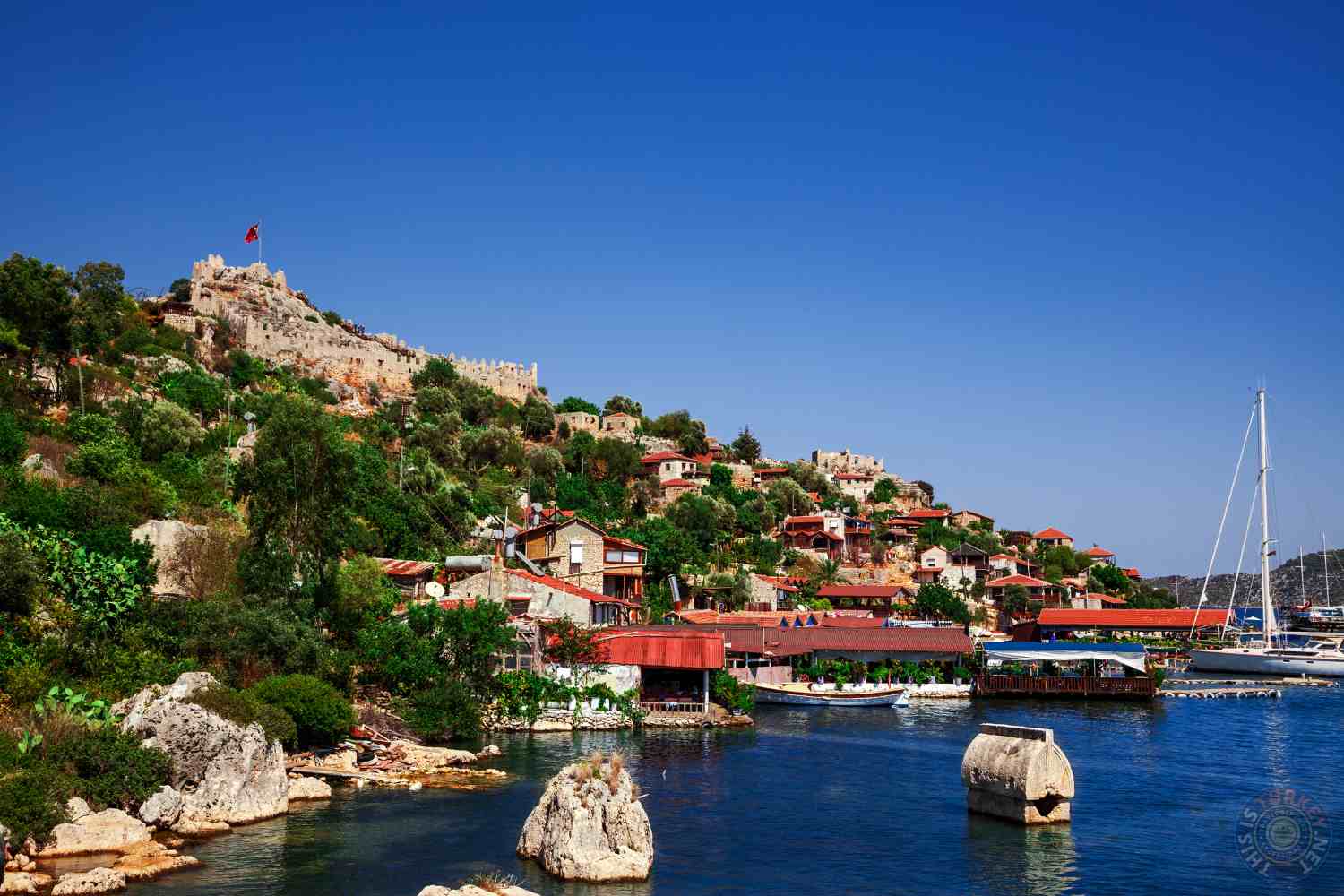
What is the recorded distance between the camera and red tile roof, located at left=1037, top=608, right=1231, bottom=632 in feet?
256

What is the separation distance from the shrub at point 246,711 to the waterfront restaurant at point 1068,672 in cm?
3941

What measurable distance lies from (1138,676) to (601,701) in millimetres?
32730

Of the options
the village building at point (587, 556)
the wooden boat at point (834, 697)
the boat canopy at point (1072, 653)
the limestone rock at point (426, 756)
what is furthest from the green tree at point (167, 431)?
the boat canopy at point (1072, 653)

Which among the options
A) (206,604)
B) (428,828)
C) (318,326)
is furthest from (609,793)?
(318,326)

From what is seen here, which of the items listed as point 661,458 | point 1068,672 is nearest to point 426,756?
point 1068,672

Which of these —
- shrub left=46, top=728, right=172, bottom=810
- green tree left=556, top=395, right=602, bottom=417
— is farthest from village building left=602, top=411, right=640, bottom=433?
shrub left=46, top=728, right=172, bottom=810

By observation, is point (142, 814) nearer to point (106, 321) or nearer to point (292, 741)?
point (292, 741)

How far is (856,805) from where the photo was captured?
103ft

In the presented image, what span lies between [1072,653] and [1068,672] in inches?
82.0

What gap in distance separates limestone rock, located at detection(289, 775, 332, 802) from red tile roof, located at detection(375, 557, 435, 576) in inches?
807

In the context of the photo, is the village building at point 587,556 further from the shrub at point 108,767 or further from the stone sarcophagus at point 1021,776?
the shrub at point 108,767

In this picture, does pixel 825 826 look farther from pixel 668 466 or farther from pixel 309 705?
pixel 668 466

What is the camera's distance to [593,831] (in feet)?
76.6

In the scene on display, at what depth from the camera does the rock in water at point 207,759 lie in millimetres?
26578
